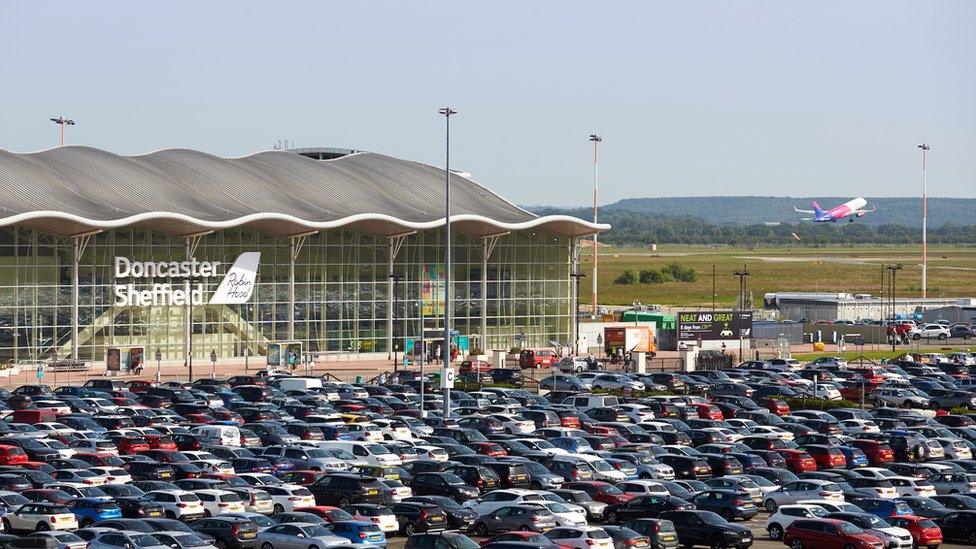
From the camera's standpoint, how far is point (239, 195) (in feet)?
321

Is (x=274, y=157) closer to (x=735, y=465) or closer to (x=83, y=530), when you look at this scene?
(x=735, y=465)

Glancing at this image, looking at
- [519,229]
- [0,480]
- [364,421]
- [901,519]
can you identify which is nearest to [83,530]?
[0,480]

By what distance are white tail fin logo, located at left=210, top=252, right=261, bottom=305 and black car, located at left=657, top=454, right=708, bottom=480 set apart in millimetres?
49977

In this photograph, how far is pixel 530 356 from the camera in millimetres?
93250

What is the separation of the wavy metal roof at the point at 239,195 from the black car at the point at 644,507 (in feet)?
165

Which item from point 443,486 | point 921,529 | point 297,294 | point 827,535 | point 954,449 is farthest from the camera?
point 297,294

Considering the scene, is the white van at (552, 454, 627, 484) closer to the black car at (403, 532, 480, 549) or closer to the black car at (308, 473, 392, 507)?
the black car at (308, 473, 392, 507)

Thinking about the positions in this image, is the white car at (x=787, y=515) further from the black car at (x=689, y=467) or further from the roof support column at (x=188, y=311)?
the roof support column at (x=188, y=311)

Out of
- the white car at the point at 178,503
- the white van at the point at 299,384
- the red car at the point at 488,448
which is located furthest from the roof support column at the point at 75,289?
the white car at the point at 178,503

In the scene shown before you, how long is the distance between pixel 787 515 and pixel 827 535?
245 centimetres

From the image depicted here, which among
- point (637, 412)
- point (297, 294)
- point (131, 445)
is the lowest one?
point (131, 445)

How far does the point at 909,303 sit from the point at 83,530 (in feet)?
406

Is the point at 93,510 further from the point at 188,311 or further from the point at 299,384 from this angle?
the point at 188,311

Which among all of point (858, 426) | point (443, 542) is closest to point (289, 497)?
point (443, 542)
